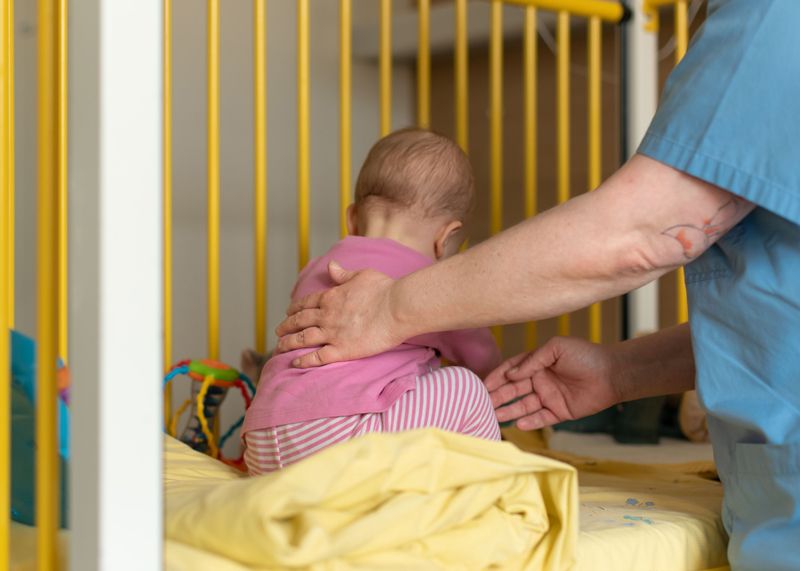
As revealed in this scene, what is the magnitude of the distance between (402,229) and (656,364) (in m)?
0.32

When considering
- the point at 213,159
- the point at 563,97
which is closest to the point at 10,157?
the point at 213,159

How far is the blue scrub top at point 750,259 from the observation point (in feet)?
2.83

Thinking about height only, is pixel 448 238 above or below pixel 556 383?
above

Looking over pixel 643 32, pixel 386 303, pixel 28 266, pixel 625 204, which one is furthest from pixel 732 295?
pixel 643 32

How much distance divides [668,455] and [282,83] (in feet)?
4.50

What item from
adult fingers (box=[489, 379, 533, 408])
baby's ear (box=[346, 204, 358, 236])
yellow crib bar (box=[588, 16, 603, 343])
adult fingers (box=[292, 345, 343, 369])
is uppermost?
yellow crib bar (box=[588, 16, 603, 343])

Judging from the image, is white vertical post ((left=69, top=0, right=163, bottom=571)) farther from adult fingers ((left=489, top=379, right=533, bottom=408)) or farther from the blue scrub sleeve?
adult fingers ((left=489, top=379, right=533, bottom=408))

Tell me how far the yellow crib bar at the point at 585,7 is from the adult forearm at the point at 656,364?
2.37 ft

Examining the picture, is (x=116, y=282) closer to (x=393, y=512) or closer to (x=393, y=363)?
(x=393, y=512)

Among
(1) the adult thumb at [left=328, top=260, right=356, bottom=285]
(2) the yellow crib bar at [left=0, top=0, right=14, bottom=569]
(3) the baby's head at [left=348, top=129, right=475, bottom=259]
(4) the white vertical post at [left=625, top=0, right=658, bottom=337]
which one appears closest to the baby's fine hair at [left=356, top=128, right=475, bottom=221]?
(3) the baby's head at [left=348, top=129, right=475, bottom=259]

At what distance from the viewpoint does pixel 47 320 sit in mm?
674

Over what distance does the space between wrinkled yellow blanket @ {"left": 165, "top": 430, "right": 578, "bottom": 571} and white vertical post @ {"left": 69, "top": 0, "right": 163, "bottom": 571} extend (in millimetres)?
87

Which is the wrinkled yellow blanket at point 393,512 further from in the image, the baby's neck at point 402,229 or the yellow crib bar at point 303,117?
the yellow crib bar at point 303,117

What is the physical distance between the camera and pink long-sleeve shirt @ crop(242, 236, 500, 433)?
1008 millimetres
